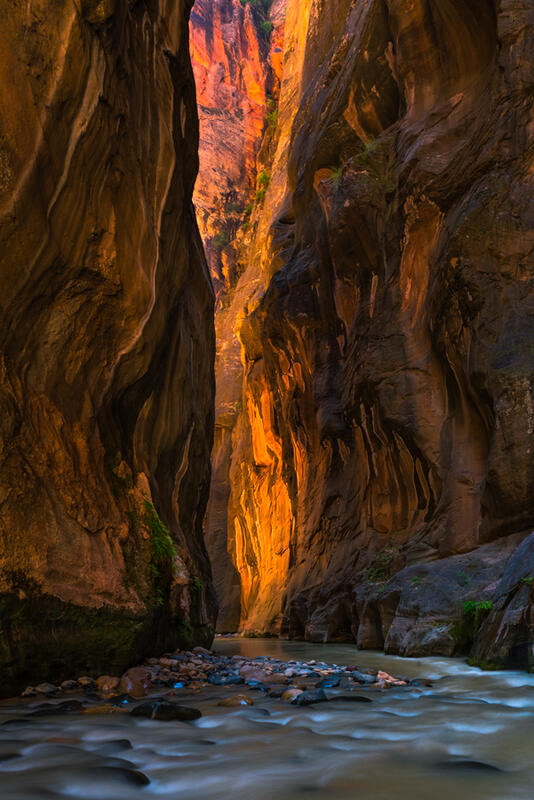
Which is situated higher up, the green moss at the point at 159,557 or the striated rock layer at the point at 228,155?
the striated rock layer at the point at 228,155

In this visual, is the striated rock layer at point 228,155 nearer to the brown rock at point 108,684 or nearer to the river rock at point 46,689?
the brown rock at point 108,684

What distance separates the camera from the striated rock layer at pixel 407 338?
9.79m

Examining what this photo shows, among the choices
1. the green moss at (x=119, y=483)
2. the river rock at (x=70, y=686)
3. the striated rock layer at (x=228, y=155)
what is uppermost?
the striated rock layer at (x=228, y=155)

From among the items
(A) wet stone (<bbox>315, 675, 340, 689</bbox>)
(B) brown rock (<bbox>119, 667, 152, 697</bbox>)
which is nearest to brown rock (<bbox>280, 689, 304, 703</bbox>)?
(A) wet stone (<bbox>315, 675, 340, 689</bbox>)

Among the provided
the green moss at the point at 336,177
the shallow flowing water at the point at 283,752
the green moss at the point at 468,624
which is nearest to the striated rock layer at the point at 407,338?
the green moss at the point at 468,624

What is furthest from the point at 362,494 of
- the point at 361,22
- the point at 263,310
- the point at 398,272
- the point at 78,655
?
the point at 361,22

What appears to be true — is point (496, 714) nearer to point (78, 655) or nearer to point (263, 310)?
point (78, 655)

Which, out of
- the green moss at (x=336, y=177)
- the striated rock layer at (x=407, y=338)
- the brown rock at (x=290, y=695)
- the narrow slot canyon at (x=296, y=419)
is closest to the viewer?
the narrow slot canyon at (x=296, y=419)

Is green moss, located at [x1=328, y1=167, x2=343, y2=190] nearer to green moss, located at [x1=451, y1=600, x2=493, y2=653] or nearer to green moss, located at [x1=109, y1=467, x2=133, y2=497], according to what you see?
green moss, located at [x1=451, y1=600, x2=493, y2=653]

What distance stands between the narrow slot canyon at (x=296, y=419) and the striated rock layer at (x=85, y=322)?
1.1 inches

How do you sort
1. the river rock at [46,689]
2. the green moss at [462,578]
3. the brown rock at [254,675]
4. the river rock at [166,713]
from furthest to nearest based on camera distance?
1. the green moss at [462,578]
2. the brown rock at [254,675]
3. the river rock at [46,689]
4. the river rock at [166,713]

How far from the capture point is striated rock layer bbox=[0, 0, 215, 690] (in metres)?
4.46

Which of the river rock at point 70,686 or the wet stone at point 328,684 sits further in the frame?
the wet stone at point 328,684

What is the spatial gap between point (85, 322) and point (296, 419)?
50.9ft
